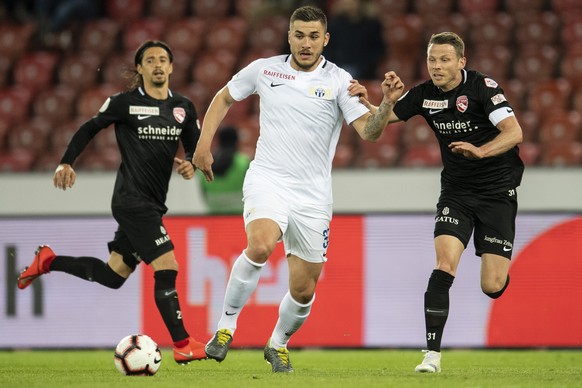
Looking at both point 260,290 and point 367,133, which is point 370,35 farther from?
point 367,133

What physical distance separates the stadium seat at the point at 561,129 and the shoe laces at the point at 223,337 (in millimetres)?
6755

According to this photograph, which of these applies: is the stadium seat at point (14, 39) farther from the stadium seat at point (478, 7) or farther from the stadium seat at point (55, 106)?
the stadium seat at point (478, 7)

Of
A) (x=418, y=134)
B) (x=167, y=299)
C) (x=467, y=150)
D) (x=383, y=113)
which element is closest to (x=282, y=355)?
(x=167, y=299)

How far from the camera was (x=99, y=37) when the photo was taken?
15.5m

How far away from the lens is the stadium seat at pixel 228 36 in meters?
15.2

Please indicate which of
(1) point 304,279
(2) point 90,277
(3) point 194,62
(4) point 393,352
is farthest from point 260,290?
(3) point 194,62

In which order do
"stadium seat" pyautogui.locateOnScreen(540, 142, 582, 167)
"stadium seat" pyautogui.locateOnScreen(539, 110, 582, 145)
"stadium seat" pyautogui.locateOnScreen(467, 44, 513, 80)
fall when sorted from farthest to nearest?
"stadium seat" pyautogui.locateOnScreen(467, 44, 513, 80) < "stadium seat" pyautogui.locateOnScreen(539, 110, 582, 145) < "stadium seat" pyautogui.locateOnScreen(540, 142, 582, 167)

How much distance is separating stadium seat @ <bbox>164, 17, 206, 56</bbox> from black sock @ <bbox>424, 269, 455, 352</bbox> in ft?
28.4

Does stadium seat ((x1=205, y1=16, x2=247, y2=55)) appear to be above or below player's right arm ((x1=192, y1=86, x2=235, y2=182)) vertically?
above

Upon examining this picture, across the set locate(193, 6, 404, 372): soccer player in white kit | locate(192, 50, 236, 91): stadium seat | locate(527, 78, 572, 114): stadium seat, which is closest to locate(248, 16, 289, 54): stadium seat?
locate(192, 50, 236, 91): stadium seat

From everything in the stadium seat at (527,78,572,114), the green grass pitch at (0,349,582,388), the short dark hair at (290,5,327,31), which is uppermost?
the short dark hair at (290,5,327,31)

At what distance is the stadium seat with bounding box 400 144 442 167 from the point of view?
1270 cm

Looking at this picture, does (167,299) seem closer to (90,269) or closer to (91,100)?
(90,269)

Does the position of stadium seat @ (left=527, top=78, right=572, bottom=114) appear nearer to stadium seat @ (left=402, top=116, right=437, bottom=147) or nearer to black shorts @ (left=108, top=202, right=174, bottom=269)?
stadium seat @ (left=402, top=116, right=437, bottom=147)
